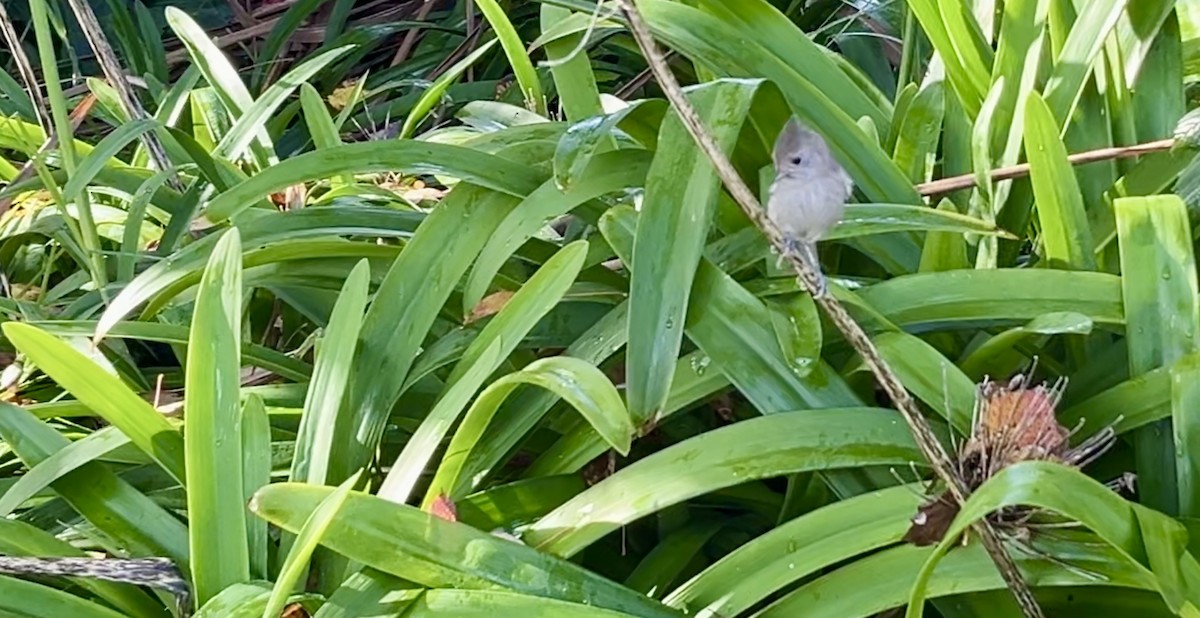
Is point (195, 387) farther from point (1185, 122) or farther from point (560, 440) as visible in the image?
point (1185, 122)

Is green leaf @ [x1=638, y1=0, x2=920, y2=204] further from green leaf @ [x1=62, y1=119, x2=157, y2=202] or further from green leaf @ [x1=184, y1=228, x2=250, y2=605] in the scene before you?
green leaf @ [x1=62, y1=119, x2=157, y2=202]

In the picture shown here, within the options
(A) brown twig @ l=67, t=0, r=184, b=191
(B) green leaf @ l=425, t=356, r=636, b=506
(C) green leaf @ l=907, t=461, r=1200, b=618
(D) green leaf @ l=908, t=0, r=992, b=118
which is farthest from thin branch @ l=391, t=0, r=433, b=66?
(C) green leaf @ l=907, t=461, r=1200, b=618

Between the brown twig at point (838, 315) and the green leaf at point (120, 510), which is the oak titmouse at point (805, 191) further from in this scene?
the green leaf at point (120, 510)

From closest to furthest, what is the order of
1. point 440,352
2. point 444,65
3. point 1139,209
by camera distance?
1. point 1139,209
2. point 440,352
3. point 444,65

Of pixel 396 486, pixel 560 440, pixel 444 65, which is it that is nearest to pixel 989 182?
pixel 560 440

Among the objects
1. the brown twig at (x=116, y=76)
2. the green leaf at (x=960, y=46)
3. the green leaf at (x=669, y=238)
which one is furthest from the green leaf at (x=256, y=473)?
the green leaf at (x=960, y=46)
